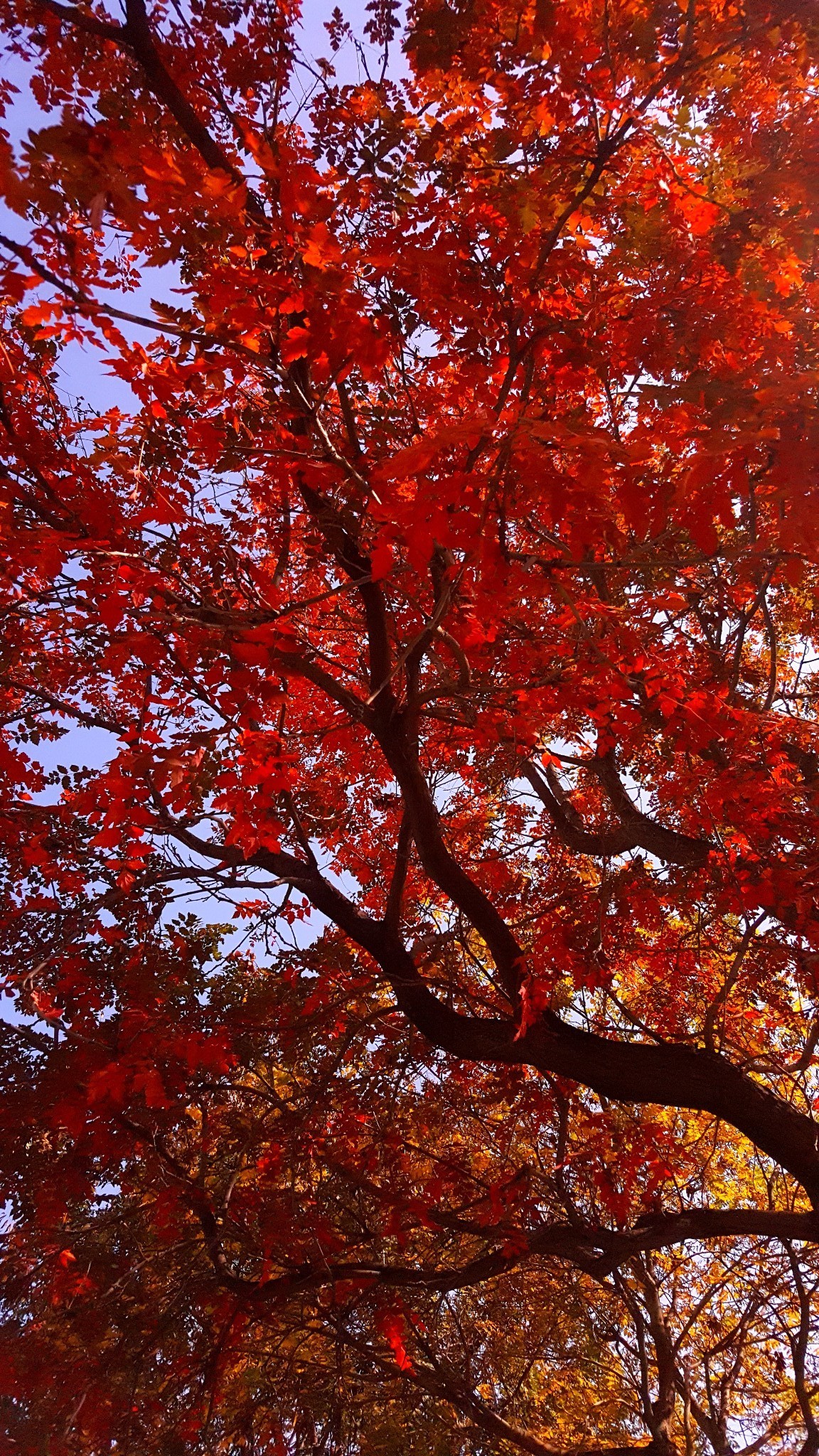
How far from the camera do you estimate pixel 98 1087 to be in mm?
5219

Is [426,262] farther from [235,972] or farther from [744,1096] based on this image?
[235,972]

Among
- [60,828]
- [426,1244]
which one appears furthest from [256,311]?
[426,1244]

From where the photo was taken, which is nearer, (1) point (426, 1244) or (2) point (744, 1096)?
(2) point (744, 1096)

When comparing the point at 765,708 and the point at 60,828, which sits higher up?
the point at 765,708

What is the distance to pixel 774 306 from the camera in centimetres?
484

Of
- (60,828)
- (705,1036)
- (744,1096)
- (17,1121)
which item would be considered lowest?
(17,1121)

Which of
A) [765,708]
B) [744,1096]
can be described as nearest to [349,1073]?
[744,1096]

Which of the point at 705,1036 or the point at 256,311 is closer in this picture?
the point at 256,311

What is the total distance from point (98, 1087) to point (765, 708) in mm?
5251

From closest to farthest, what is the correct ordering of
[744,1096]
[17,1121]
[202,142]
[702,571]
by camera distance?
[202,142]
[744,1096]
[17,1121]
[702,571]

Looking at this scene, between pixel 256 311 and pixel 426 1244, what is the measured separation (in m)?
7.60

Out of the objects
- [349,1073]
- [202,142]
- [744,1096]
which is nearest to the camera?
[202,142]

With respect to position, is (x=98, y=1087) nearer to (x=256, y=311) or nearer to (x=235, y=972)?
(x=235, y=972)

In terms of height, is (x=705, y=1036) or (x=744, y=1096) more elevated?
(x=705, y=1036)
